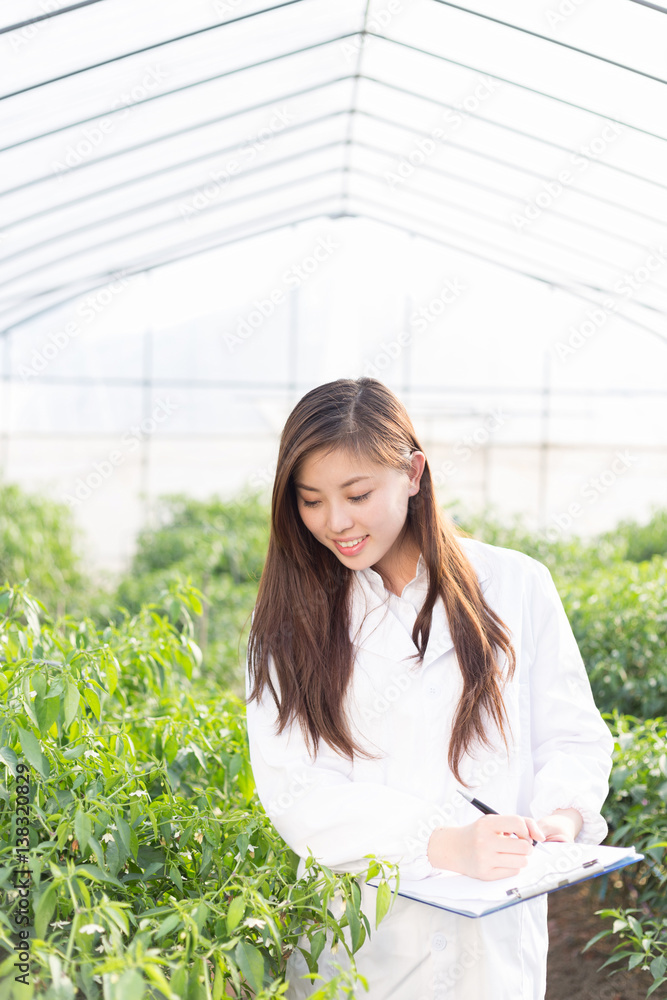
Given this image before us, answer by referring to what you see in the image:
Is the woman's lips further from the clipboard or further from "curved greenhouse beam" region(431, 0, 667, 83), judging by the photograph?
"curved greenhouse beam" region(431, 0, 667, 83)

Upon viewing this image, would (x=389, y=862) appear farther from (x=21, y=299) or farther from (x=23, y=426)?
(x=23, y=426)

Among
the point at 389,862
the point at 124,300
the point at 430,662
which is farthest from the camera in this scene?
the point at 124,300

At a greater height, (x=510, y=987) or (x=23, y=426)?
(x=23, y=426)

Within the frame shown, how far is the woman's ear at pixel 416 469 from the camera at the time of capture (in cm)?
124

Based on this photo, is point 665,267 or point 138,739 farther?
point 665,267

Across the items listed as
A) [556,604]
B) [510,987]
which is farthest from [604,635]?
[510,987]

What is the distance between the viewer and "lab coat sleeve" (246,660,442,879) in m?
1.04

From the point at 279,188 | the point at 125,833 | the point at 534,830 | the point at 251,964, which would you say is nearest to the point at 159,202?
the point at 279,188

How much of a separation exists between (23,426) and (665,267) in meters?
5.31

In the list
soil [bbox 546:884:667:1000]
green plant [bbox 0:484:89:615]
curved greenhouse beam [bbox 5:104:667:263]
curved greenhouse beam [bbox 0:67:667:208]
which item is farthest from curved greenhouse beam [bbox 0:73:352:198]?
soil [bbox 546:884:667:1000]

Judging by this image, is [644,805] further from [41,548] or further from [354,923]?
[41,548]

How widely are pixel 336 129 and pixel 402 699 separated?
4.21m

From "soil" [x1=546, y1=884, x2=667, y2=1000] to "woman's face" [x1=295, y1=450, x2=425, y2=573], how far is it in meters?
1.25

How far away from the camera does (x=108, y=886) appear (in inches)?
40.9
